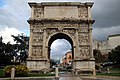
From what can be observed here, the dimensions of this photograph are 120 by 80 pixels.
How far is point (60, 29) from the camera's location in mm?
34406

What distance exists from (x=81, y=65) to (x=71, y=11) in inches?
348

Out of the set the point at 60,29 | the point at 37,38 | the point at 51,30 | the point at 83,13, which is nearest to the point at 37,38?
the point at 37,38

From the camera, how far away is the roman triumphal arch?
33469 mm

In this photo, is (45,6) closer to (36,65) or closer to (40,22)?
(40,22)

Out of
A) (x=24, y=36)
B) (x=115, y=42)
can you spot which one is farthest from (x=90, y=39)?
(x=115, y=42)

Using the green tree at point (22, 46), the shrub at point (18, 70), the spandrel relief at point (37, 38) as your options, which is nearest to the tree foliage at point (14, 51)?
the green tree at point (22, 46)

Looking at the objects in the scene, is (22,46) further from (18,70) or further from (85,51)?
(18,70)

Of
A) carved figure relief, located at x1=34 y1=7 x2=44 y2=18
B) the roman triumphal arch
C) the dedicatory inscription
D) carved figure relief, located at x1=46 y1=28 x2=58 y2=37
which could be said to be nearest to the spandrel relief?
the roman triumphal arch

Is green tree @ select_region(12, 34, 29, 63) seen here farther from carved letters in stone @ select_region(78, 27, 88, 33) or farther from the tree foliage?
carved letters in stone @ select_region(78, 27, 88, 33)

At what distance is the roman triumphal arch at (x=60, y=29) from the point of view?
3347 centimetres

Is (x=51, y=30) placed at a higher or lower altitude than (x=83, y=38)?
higher

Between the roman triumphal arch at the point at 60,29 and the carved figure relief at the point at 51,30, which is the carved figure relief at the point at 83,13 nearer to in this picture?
the roman triumphal arch at the point at 60,29

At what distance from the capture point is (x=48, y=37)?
1347 inches

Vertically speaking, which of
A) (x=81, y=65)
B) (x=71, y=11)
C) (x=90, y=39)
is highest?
(x=71, y=11)
